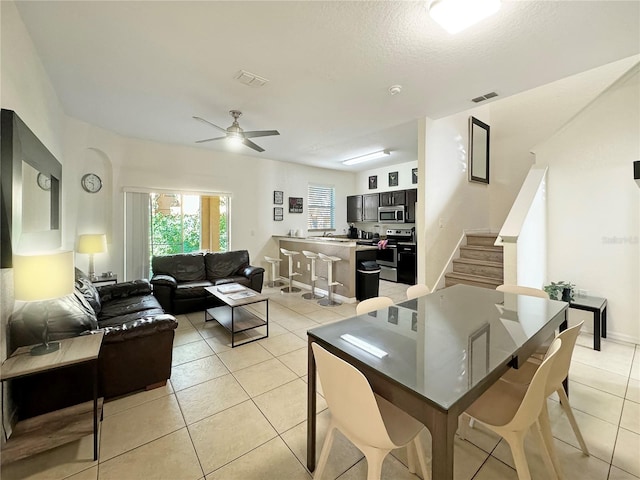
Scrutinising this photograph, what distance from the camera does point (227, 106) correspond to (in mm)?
3410

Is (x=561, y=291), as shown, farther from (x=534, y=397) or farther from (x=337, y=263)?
(x=337, y=263)

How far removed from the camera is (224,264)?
16.7 ft

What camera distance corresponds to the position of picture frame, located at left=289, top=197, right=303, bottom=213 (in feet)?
22.1

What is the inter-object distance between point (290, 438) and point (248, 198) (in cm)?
500

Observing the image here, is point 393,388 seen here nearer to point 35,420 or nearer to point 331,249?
point 35,420

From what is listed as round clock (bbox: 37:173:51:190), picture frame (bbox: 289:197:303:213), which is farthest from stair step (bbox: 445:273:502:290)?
round clock (bbox: 37:173:51:190)

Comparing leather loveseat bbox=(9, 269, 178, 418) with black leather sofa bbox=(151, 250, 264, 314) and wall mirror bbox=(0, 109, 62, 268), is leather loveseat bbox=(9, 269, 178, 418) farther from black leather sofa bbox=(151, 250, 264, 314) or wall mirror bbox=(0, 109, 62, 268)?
black leather sofa bbox=(151, 250, 264, 314)

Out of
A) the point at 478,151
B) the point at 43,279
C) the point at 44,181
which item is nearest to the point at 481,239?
the point at 478,151

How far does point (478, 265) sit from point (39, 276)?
479 cm

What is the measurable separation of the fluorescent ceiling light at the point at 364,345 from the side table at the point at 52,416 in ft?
4.99

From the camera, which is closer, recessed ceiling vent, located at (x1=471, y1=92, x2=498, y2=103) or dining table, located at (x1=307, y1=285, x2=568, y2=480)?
dining table, located at (x1=307, y1=285, x2=568, y2=480)

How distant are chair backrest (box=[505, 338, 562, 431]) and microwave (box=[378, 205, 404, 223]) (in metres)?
5.34

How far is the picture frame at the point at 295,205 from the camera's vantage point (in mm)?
6742

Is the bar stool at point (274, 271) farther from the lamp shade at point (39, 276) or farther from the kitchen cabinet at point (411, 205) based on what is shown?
the lamp shade at point (39, 276)
